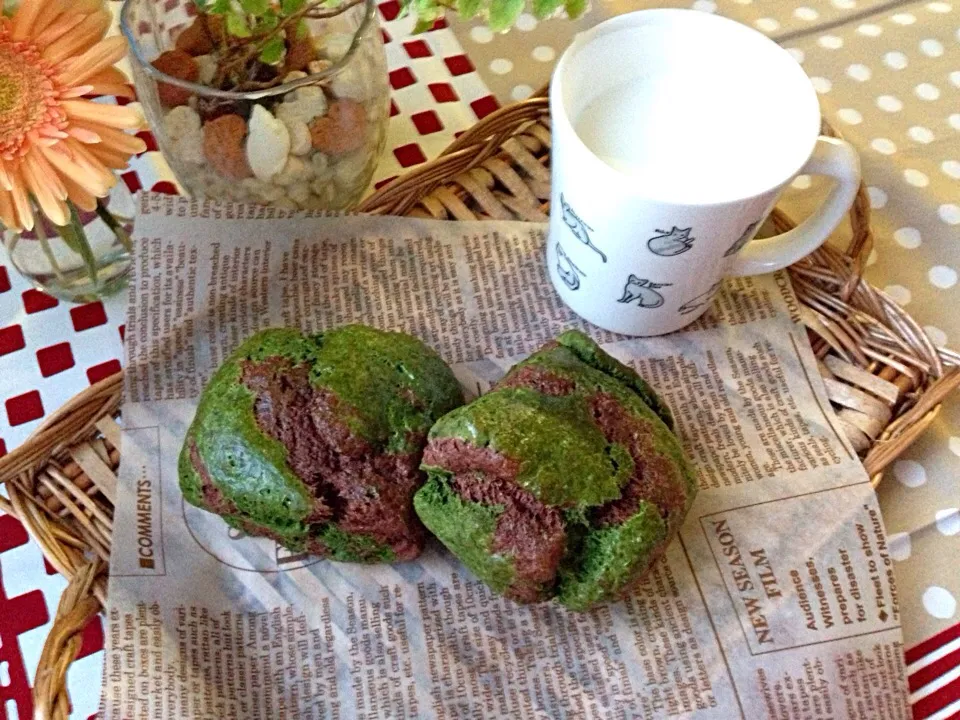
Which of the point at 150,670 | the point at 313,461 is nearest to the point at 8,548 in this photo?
the point at 150,670

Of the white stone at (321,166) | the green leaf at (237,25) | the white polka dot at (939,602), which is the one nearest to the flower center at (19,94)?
the green leaf at (237,25)

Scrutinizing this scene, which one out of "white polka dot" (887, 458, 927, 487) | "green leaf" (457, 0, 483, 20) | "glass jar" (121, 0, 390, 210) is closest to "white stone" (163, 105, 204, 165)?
"glass jar" (121, 0, 390, 210)

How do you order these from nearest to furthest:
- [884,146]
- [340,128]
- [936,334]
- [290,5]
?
[290,5], [340,128], [936,334], [884,146]

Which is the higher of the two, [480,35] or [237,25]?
[237,25]

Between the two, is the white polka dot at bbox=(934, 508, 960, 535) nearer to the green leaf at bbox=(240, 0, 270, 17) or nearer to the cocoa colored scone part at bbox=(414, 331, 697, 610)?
the cocoa colored scone part at bbox=(414, 331, 697, 610)

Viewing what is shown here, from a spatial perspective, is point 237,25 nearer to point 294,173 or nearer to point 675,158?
point 294,173

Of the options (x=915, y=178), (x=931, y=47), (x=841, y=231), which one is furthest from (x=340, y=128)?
(x=931, y=47)
